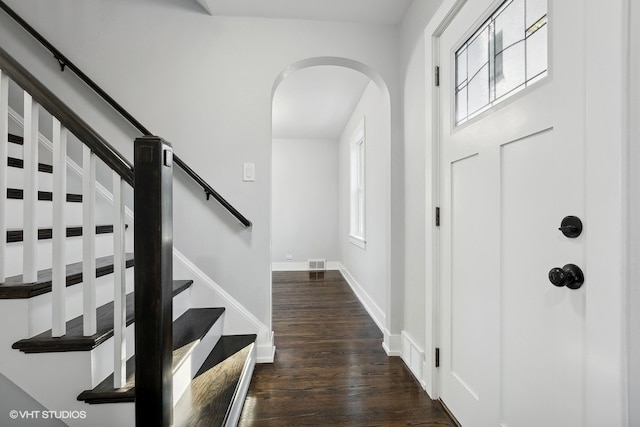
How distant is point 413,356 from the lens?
1.81 metres

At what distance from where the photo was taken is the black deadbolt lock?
0.76 metres

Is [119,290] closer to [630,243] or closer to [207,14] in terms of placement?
[630,243]

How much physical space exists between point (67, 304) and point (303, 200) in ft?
14.2

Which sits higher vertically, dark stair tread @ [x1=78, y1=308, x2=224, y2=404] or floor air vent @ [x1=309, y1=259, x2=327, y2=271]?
dark stair tread @ [x1=78, y1=308, x2=224, y2=404]

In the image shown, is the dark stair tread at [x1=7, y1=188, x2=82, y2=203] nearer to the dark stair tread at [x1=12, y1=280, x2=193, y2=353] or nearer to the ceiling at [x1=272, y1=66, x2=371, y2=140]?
the dark stair tread at [x1=12, y1=280, x2=193, y2=353]

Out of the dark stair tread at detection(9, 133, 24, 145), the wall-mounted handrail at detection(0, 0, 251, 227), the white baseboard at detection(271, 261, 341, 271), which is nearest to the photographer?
the dark stair tread at detection(9, 133, 24, 145)

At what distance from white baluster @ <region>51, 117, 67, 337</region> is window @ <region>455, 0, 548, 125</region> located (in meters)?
1.68

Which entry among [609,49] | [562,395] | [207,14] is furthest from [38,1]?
[562,395]

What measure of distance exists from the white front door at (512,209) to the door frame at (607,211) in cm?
3

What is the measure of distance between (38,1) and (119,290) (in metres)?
2.27

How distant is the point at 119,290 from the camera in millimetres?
1013

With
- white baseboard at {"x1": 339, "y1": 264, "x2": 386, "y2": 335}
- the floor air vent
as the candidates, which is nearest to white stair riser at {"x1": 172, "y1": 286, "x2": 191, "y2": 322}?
white baseboard at {"x1": 339, "y1": 264, "x2": 386, "y2": 335}

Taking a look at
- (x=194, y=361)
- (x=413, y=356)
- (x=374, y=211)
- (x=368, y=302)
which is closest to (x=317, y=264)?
(x=368, y=302)

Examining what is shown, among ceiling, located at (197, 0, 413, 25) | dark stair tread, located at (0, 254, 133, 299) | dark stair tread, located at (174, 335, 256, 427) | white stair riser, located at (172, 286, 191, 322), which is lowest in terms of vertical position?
dark stair tread, located at (174, 335, 256, 427)
